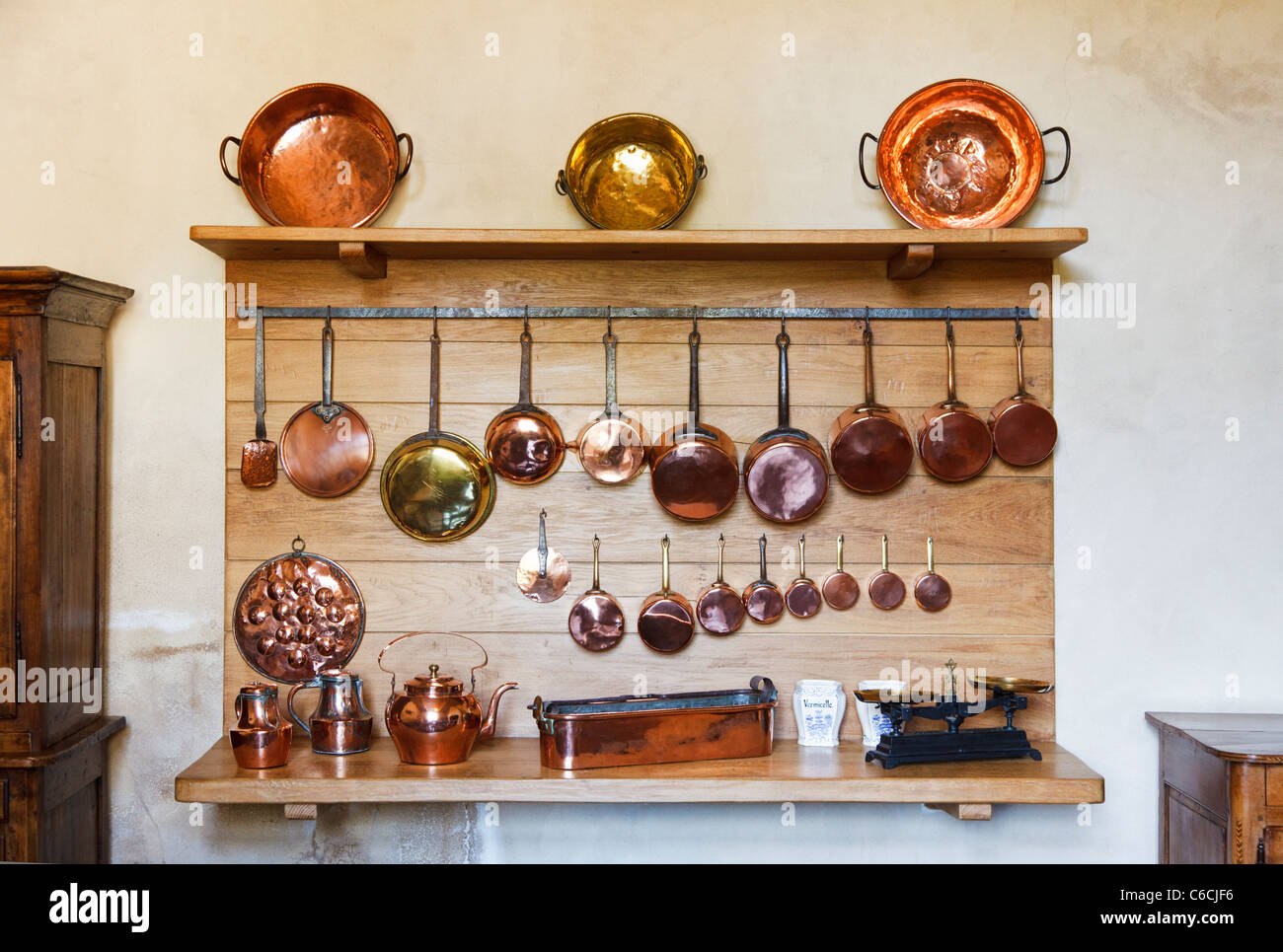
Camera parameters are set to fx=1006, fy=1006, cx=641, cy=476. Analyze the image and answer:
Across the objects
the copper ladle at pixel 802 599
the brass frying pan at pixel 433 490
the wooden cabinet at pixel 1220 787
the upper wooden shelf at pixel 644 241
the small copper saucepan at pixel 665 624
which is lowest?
the wooden cabinet at pixel 1220 787

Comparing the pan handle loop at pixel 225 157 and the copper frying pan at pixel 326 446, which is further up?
the pan handle loop at pixel 225 157

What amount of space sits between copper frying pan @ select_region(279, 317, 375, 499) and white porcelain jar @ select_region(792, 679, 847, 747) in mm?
1039

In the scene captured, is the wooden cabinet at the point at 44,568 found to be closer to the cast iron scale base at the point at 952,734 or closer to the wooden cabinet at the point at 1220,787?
the cast iron scale base at the point at 952,734

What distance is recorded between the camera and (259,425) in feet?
6.96

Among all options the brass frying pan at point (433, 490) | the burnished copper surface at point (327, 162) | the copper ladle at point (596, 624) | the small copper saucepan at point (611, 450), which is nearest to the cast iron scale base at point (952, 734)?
the copper ladle at point (596, 624)

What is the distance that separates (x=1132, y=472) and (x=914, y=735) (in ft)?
2.54

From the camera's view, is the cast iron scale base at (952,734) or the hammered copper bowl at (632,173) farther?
the hammered copper bowl at (632,173)

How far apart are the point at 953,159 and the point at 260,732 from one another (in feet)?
5.92

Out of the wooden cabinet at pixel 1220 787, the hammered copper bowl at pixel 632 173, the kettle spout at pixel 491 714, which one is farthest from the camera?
the hammered copper bowl at pixel 632 173

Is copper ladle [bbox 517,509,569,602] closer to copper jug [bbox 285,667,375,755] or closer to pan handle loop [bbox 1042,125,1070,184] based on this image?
copper jug [bbox 285,667,375,755]

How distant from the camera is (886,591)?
2133 millimetres

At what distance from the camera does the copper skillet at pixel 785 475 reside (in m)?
2.11

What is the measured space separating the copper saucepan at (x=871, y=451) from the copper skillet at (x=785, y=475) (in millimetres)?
47
